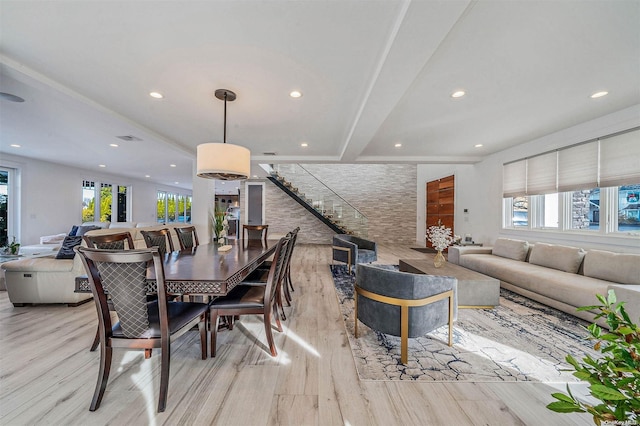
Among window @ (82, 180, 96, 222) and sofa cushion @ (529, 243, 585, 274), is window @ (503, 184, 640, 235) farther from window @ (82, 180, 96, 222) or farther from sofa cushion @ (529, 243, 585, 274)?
window @ (82, 180, 96, 222)

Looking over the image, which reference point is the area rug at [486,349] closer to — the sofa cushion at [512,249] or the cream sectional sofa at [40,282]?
the sofa cushion at [512,249]

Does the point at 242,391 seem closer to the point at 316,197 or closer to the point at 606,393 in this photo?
the point at 606,393

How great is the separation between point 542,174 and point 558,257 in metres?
1.70

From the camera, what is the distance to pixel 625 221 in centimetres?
343

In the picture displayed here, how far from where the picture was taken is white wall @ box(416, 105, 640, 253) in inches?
135

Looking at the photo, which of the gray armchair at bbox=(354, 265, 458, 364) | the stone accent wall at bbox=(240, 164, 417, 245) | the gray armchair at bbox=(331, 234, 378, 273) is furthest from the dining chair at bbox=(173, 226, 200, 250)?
the stone accent wall at bbox=(240, 164, 417, 245)

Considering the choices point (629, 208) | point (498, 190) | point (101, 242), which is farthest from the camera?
point (498, 190)

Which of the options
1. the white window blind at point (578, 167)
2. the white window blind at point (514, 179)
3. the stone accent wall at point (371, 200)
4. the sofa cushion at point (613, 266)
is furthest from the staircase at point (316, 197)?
the sofa cushion at point (613, 266)

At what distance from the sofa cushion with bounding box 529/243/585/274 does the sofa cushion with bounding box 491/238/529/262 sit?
0.61 feet

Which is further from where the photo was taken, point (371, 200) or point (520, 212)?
point (371, 200)

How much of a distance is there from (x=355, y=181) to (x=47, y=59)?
8.24 m

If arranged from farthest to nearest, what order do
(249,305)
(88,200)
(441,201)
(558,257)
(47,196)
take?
(88,200) < (441,201) < (47,196) < (558,257) < (249,305)

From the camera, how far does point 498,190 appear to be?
557cm

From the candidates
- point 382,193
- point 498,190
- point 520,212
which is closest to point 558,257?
point 520,212
